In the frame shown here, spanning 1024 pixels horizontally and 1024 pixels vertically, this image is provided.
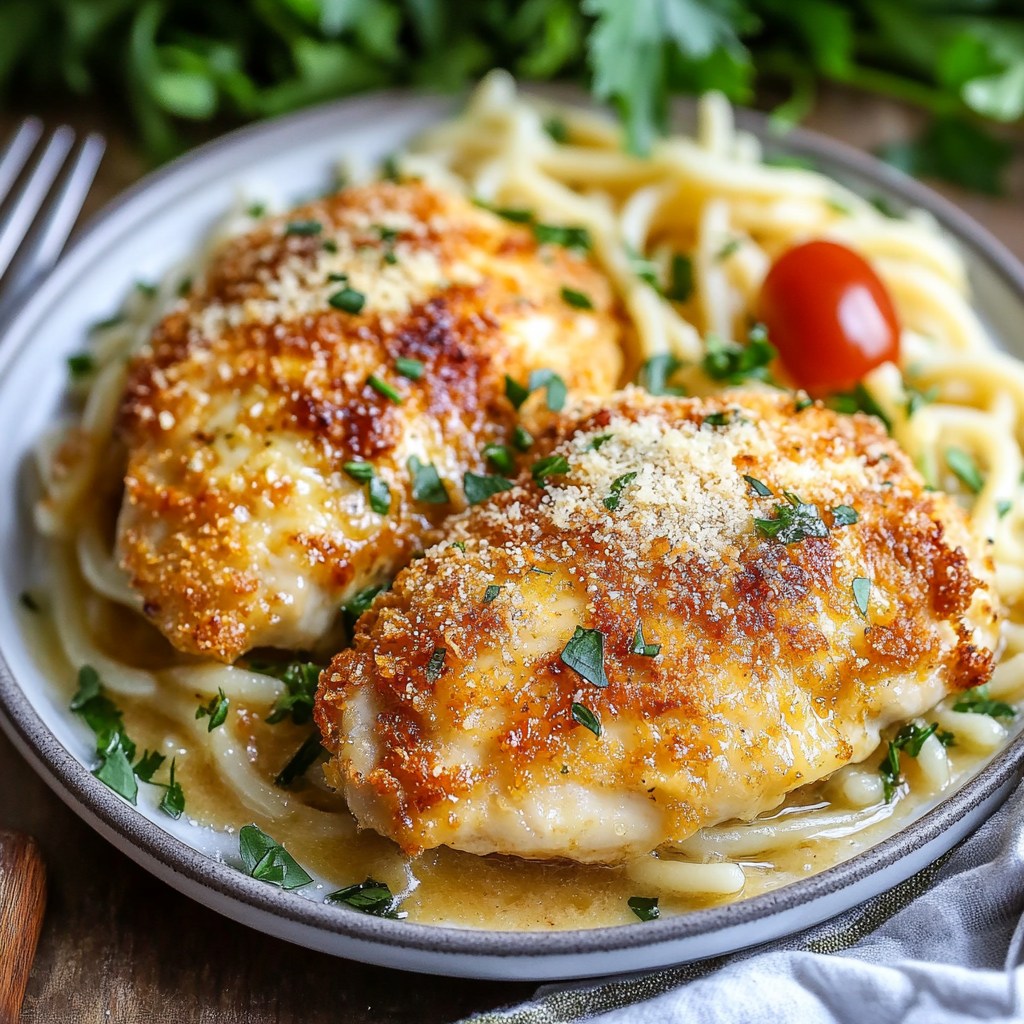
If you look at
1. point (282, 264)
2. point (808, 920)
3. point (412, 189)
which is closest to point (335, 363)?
point (282, 264)

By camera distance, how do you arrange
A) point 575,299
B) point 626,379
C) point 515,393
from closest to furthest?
point 515,393 < point 575,299 < point 626,379

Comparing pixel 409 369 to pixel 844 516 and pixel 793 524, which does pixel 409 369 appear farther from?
pixel 844 516

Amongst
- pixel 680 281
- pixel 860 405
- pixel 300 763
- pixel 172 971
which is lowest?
pixel 172 971

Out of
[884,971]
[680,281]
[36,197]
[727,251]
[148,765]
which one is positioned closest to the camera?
[884,971]

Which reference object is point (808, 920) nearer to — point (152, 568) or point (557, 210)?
point (152, 568)

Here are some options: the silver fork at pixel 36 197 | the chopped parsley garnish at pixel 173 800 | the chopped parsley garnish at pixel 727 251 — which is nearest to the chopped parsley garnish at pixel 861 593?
the chopped parsley garnish at pixel 173 800

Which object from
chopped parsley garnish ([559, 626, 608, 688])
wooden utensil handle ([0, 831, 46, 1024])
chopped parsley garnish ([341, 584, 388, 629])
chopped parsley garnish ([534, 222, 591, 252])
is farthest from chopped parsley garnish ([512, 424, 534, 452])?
wooden utensil handle ([0, 831, 46, 1024])

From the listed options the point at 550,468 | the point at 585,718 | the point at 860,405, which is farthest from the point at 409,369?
the point at 860,405
